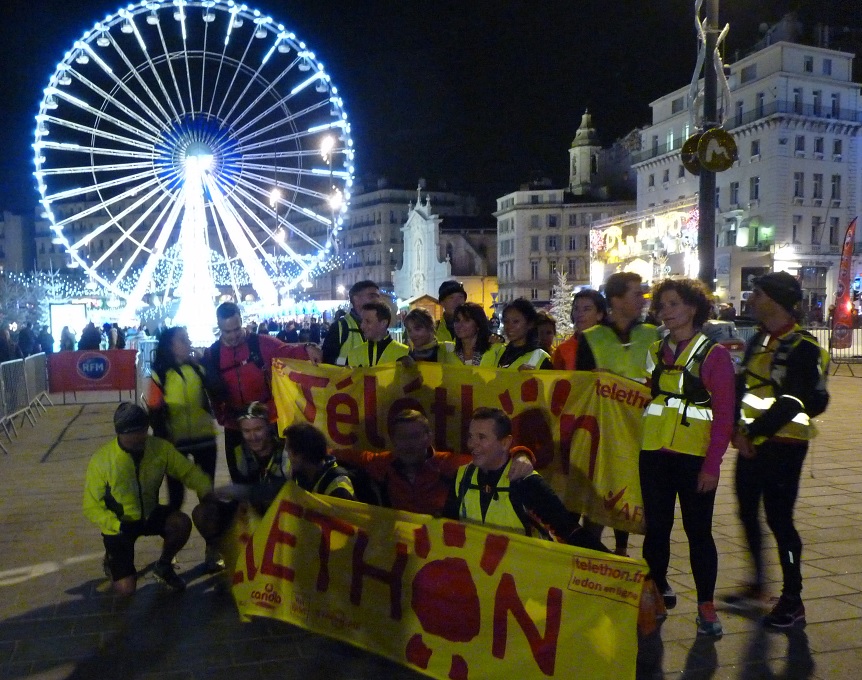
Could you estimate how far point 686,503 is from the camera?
4676 mm

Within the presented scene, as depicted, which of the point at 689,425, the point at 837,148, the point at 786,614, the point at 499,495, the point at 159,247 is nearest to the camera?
the point at 499,495

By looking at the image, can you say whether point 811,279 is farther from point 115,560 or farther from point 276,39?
point 115,560

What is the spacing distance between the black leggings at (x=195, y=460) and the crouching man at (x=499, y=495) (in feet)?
8.36

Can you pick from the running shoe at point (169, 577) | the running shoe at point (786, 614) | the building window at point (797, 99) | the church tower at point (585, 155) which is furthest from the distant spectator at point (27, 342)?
the church tower at point (585, 155)

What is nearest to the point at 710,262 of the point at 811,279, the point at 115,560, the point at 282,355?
the point at 282,355

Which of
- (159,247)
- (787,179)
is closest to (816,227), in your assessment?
(787,179)

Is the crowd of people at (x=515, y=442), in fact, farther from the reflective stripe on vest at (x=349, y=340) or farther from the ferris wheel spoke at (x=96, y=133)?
the ferris wheel spoke at (x=96, y=133)

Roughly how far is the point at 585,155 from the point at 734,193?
26.6 metres

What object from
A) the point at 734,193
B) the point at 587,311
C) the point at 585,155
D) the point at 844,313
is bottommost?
the point at 844,313

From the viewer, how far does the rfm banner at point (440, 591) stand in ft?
12.2

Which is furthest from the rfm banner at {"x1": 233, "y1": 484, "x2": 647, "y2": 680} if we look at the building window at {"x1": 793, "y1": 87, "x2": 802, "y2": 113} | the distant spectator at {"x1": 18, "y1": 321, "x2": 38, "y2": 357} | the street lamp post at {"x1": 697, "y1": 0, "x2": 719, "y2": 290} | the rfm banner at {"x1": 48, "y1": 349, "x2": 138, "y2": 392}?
the building window at {"x1": 793, "y1": 87, "x2": 802, "y2": 113}

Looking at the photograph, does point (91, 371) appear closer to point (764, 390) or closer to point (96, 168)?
point (96, 168)

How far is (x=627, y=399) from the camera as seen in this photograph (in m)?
5.59

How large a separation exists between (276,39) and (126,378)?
11.1 m
